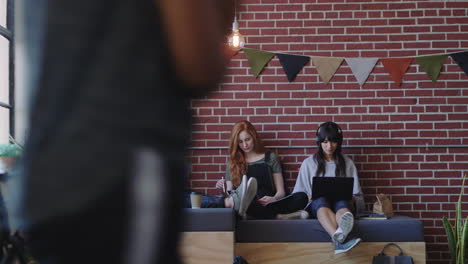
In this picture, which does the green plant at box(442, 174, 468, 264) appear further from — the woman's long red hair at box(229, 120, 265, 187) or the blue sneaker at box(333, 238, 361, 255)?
the woman's long red hair at box(229, 120, 265, 187)

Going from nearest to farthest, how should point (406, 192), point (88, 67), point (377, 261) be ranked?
point (88, 67) → point (377, 261) → point (406, 192)

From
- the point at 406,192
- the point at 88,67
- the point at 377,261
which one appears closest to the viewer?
the point at 88,67

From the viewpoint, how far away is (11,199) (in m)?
0.71

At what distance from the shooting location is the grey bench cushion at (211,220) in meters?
3.76

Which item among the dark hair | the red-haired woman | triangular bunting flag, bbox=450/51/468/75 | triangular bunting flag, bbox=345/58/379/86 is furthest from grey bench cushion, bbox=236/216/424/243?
triangular bunting flag, bbox=450/51/468/75

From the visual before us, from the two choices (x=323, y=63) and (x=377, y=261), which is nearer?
(x=377, y=261)

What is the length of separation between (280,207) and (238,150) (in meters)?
0.62

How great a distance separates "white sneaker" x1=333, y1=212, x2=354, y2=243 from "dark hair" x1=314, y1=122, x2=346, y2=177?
0.69 meters

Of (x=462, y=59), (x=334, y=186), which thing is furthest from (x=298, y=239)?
(x=462, y=59)

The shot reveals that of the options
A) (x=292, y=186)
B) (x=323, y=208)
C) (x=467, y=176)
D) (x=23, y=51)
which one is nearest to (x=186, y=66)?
(x=23, y=51)

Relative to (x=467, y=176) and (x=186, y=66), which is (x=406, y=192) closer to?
(x=467, y=176)

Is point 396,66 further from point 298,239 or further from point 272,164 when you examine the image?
point 298,239

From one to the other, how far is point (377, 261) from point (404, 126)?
132 cm

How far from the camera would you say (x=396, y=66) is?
4652mm
